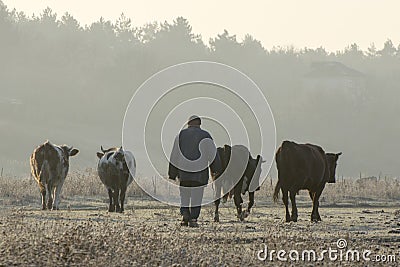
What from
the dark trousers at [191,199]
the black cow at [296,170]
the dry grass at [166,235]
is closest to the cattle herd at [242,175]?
the black cow at [296,170]

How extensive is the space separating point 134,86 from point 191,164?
199 feet

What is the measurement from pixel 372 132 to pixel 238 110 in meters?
14.9

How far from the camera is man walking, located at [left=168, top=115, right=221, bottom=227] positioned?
19.3 m

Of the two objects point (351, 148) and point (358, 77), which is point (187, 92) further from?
point (358, 77)

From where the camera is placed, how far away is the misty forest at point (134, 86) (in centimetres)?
7200

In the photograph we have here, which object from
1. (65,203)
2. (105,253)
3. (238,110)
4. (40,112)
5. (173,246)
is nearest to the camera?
(105,253)

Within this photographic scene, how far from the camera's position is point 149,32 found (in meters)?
96.6

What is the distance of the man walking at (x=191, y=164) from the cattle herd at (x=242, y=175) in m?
0.76

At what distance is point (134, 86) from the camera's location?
7944 centimetres

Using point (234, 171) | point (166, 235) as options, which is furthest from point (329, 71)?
point (166, 235)

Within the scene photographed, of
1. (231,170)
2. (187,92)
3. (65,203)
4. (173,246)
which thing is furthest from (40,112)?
(173,246)

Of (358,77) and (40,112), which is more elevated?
(358,77)

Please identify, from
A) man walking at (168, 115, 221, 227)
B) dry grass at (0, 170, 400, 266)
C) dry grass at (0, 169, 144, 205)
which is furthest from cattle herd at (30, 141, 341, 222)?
dry grass at (0, 169, 144, 205)

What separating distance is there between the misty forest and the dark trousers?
1641 inches
